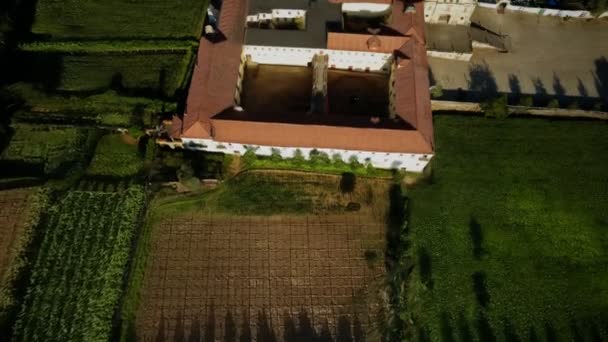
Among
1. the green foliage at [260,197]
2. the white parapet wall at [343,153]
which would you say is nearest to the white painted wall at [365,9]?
the white parapet wall at [343,153]

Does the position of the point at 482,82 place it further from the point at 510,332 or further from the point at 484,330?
the point at 484,330

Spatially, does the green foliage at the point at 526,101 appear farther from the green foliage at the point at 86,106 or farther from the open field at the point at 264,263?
the green foliage at the point at 86,106

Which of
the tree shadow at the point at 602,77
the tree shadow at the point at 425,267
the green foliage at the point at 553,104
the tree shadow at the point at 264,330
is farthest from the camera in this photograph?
the tree shadow at the point at 602,77

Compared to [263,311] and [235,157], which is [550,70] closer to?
[235,157]

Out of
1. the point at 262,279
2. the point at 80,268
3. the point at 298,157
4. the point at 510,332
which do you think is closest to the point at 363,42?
the point at 298,157

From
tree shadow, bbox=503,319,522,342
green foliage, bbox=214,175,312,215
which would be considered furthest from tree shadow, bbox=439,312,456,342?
green foliage, bbox=214,175,312,215

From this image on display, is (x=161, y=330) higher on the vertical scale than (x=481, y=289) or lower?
lower

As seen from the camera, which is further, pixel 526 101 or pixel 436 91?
pixel 436 91
